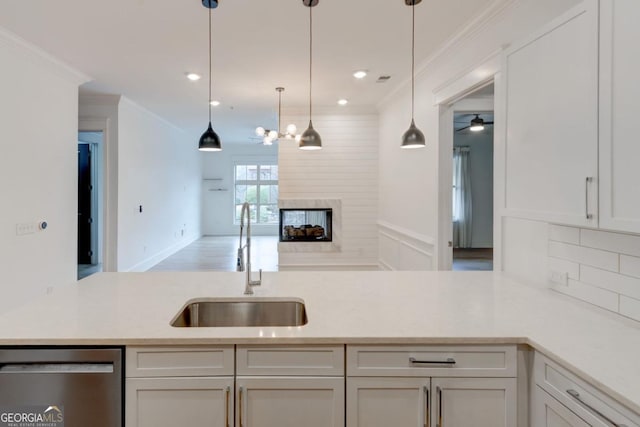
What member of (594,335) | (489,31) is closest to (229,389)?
(594,335)

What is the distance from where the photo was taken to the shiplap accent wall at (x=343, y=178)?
6527 millimetres

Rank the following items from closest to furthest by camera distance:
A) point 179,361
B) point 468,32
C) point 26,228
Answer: point 179,361 < point 468,32 < point 26,228

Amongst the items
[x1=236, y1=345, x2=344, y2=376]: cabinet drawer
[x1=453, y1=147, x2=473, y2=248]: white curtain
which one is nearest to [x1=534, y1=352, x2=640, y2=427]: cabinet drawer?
[x1=236, y1=345, x2=344, y2=376]: cabinet drawer

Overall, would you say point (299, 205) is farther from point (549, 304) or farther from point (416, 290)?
point (549, 304)

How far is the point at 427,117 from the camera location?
4.31m

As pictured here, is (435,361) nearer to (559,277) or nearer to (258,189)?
(559,277)

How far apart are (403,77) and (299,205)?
2789 mm

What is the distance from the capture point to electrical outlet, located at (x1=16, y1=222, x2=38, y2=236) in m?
3.68

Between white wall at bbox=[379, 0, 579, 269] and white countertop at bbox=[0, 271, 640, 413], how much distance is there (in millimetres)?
1717

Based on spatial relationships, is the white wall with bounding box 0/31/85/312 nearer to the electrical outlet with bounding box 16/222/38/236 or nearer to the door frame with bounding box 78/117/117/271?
the electrical outlet with bounding box 16/222/38/236

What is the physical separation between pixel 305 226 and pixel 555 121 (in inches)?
206

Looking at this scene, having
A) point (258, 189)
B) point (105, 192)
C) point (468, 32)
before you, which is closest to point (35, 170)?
point (105, 192)

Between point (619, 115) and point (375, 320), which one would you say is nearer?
point (619, 115)

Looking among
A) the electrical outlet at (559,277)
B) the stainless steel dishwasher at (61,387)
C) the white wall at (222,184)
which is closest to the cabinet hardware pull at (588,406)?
the electrical outlet at (559,277)
